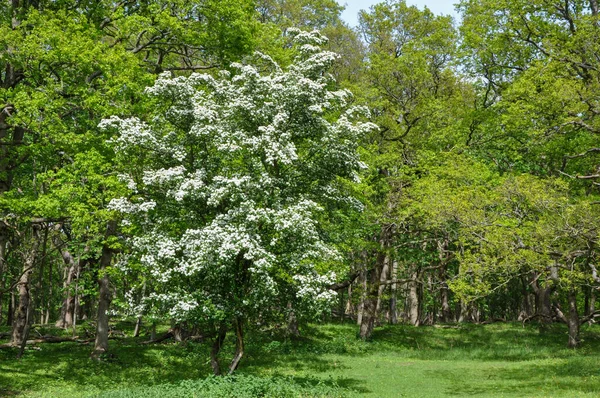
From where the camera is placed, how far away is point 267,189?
1847 centimetres

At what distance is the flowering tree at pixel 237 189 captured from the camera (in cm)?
1733

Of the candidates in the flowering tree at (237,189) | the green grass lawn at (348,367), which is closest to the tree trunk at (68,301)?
the green grass lawn at (348,367)

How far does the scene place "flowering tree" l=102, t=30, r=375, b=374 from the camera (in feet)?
56.9

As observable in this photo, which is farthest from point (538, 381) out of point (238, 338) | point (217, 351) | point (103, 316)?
point (103, 316)

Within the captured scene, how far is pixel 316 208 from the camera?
17.8 metres

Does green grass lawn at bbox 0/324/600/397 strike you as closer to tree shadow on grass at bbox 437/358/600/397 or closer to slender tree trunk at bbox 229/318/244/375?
tree shadow on grass at bbox 437/358/600/397

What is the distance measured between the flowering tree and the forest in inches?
3.3

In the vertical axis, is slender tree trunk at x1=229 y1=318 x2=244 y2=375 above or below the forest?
below

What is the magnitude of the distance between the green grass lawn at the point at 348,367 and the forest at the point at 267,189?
0.20 metres

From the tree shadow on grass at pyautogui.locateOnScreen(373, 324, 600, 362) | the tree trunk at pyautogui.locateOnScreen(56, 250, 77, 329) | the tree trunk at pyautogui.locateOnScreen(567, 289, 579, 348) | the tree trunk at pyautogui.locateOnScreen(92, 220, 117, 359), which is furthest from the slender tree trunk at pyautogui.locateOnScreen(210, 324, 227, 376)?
the tree trunk at pyautogui.locateOnScreen(567, 289, 579, 348)

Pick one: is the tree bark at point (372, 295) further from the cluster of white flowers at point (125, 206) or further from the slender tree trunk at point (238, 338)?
the cluster of white flowers at point (125, 206)

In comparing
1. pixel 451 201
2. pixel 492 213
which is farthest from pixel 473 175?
pixel 492 213

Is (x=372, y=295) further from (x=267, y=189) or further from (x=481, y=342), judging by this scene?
(x=267, y=189)

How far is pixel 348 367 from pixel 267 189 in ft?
44.2
